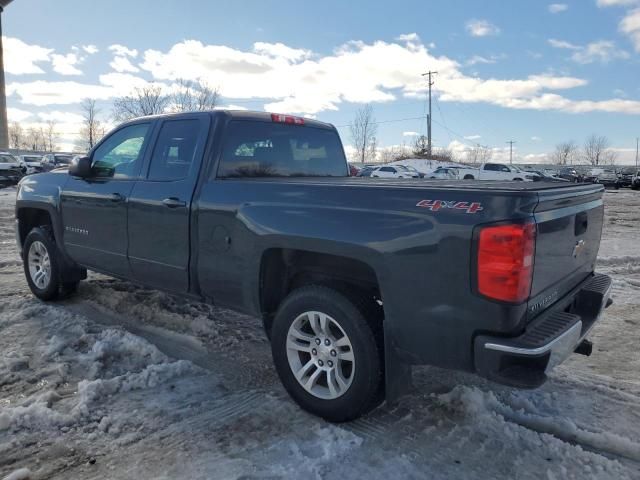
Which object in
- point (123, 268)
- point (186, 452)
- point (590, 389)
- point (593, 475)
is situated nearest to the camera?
point (593, 475)

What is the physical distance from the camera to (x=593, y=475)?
2.58m

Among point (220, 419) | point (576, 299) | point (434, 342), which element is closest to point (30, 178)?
point (220, 419)

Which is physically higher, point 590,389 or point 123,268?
point 123,268

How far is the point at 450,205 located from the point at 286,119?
237 cm

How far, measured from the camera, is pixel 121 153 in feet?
15.2

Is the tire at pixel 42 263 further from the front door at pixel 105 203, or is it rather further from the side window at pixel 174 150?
the side window at pixel 174 150

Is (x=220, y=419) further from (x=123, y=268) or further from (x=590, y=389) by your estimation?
(x=590, y=389)

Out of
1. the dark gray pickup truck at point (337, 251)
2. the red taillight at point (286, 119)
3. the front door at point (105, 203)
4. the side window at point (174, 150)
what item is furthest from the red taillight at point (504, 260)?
the front door at point (105, 203)

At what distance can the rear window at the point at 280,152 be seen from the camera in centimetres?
392

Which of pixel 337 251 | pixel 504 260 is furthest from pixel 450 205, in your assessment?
pixel 337 251

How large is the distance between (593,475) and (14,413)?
328 cm

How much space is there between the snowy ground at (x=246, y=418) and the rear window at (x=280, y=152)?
153cm

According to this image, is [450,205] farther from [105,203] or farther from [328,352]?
[105,203]

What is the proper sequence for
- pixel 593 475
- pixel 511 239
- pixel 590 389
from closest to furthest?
pixel 511 239
pixel 593 475
pixel 590 389
